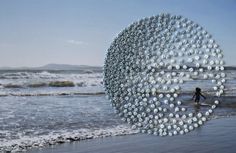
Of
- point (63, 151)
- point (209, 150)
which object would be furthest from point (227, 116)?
point (63, 151)

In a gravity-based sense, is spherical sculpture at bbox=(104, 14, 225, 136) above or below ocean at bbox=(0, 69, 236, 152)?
above

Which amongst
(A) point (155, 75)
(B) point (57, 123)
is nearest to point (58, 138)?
(B) point (57, 123)

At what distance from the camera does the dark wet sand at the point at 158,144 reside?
9.45ft

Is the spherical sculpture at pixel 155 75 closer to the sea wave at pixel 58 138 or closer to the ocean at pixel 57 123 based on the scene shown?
the ocean at pixel 57 123

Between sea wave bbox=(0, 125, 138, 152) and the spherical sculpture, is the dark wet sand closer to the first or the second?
sea wave bbox=(0, 125, 138, 152)

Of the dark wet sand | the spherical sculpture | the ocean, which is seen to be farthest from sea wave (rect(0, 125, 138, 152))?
the spherical sculpture

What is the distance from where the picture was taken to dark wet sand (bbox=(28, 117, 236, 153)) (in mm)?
2881

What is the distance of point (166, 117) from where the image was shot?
2.69ft

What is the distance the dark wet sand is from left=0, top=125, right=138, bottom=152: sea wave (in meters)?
0.13

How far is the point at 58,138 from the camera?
3.44 metres

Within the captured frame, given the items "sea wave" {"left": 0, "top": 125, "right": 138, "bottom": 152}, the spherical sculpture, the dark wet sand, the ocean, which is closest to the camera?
the spherical sculpture

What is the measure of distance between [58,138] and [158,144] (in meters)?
0.97

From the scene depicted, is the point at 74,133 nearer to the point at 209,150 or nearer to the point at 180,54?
the point at 209,150

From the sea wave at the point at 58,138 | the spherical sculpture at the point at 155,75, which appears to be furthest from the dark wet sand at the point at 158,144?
the spherical sculpture at the point at 155,75
